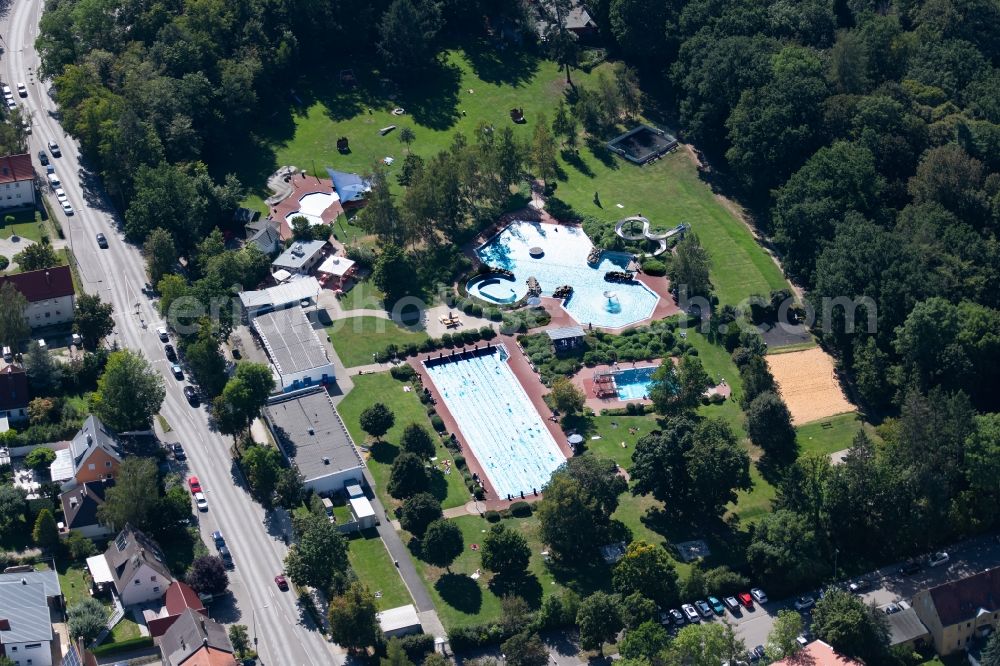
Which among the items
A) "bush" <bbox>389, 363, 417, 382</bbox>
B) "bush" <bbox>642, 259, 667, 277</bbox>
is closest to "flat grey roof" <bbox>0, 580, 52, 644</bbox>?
"bush" <bbox>389, 363, 417, 382</bbox>

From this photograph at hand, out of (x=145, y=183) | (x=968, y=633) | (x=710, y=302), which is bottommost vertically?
(x=968, y=633)

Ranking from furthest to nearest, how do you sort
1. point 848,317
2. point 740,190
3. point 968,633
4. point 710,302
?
point 740,190
point 710,302
point 848,317
point 968,633

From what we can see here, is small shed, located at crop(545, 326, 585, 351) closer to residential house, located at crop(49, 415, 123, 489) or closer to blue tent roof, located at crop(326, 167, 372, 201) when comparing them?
blue tent roof, located at crop(326, 167, 372, 201)

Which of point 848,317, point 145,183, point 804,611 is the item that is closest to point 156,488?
point 145,183

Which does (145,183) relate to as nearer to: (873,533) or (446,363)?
(446,363)

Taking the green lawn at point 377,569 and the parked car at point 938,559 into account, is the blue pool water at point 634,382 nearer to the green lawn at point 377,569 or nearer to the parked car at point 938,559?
the green lawn at point 377,569

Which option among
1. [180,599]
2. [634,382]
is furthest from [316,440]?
[634,382]
